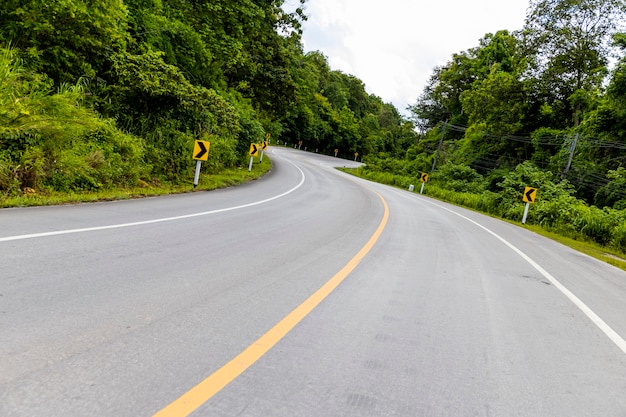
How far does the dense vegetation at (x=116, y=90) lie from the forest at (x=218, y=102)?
1.6 inches

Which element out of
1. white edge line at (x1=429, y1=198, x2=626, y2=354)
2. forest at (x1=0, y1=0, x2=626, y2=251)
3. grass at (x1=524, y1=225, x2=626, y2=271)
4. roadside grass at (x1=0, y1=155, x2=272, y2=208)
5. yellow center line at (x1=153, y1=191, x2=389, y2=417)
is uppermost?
forest at (x1=0, y1=0, x2=626, y2=251)

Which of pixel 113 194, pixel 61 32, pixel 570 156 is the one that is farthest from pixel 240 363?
pixel 570 156

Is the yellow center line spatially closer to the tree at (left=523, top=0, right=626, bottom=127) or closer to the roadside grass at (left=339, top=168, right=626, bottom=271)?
the roadside grass at (left=339, top=168, right=626, bottom=271)

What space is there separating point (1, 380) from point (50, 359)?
1.02 ft

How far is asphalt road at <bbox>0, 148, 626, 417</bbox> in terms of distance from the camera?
2545mm

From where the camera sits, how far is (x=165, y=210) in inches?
354

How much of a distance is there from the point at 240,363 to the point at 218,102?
1499cm

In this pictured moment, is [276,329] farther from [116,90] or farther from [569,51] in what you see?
[569,51]

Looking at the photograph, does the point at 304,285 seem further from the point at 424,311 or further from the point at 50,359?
the point at 50,359

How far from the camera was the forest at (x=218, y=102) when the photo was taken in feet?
32.6

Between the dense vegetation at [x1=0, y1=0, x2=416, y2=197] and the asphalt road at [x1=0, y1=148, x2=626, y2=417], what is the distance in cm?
290

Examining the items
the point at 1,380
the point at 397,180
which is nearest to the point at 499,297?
the point at 1,380

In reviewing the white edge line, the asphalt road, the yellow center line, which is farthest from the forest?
the white edge line

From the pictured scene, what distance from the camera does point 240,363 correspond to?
2898 millimetres
